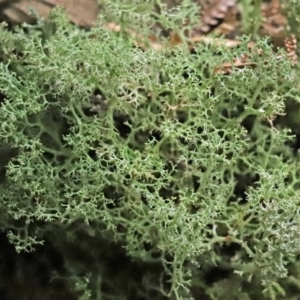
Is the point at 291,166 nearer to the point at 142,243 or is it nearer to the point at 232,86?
the point at 232,86

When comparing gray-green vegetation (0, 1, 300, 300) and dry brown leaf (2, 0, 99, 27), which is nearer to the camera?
gray-green vegetation (0, 1, 300, 300)

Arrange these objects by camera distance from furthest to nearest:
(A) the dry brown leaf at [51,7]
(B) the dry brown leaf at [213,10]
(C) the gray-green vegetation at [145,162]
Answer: (B) the dry brown leaf at [213,10], (A) the dry brown leaf at [51,7], (C) the gray-green vegetation at [145,162]

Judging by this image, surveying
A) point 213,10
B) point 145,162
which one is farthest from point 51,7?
point 145,162

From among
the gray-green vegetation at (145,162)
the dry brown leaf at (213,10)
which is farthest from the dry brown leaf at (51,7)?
the dry brown leaf at (213,10)

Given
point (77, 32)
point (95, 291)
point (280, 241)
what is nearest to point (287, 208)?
point (280, 241)

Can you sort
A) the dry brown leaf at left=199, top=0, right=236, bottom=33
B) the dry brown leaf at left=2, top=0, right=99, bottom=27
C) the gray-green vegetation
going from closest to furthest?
the gray-green vegetation
the dry brown leaf at left=2, top=0, right=99, bottom=27
the dry brown leaf at left=199, top=0, right=236, bottom=33

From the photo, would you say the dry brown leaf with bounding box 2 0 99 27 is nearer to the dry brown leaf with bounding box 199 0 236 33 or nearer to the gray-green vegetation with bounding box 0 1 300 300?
the gray-green vegetation with bounding box 0 1 300 300

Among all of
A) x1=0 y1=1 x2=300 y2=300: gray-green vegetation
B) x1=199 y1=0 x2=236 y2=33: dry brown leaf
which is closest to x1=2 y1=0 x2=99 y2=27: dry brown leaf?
x1=0 y1=1 x2=300 y2=300: gray-green vegetation

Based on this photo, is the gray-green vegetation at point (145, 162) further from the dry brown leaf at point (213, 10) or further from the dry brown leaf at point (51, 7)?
the dry brown leaf at point (213, 10)
